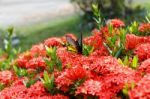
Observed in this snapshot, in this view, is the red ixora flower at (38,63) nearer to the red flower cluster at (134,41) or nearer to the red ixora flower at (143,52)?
the red flower cluster at (134,41)

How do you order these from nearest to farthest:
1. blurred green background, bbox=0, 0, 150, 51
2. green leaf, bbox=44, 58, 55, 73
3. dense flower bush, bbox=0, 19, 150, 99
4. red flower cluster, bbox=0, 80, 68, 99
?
dense flower bush, bbox=0, 19, 150, 99 < red flower cluster, bbox=0, 80, 68, 99 < green leaf, bbox=44, 58, 55, 73 < blurred green background, bbox=0, 0, 150, 51

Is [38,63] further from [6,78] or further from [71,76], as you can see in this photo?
[71,76]

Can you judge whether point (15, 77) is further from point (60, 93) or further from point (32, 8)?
point (32, 8)

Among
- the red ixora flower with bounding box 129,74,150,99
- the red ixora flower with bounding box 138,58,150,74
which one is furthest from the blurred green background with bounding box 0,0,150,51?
the red ixora flower with bounding box 129,74,150,99

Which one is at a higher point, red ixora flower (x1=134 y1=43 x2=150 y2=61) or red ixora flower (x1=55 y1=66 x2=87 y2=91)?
red ixora flower (x1=134 y1=43 x2=150 y2=61)

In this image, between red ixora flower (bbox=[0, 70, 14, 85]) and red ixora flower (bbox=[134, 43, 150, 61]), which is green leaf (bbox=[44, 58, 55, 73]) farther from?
red ixora flower (bbox=[134, 43, 150, 61])

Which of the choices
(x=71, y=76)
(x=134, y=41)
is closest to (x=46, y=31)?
(x=134, y=41)

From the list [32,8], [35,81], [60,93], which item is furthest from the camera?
[32,8]

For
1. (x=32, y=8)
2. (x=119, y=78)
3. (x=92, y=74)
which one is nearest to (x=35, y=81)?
(x=92, y=74)
